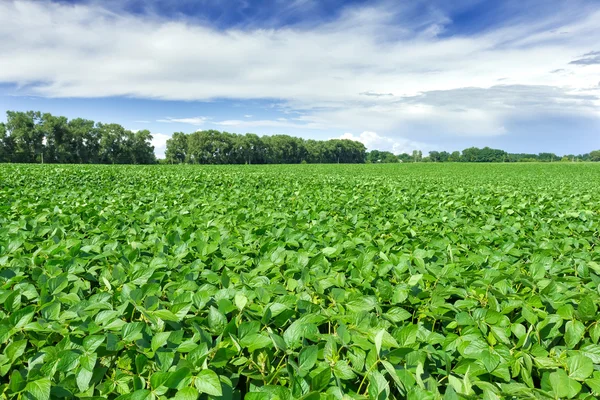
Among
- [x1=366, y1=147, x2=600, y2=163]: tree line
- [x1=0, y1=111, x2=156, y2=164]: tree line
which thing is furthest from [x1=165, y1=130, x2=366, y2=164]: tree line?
[x1=366, y1=147, x2=600, y2=163]: tree line

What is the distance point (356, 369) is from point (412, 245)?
2086 millimetres

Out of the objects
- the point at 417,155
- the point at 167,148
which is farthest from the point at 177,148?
the point at 417,155

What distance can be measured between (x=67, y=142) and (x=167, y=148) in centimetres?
2715

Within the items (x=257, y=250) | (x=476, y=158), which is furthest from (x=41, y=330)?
(x=476, y=158)

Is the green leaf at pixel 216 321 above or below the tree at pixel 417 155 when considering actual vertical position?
below

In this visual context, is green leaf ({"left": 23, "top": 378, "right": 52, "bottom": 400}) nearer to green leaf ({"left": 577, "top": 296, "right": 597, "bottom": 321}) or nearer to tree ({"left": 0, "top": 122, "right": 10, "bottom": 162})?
green leaf ({"left": 577, "top": 296, "right": 597, "bottom": 321})

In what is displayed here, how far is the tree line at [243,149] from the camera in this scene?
104 metres

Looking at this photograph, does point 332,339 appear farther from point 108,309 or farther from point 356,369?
point 108,309

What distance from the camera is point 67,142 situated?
8150cm

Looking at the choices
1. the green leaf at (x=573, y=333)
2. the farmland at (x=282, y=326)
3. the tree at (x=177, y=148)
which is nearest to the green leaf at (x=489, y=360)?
the farmland at (x=282, y=326)

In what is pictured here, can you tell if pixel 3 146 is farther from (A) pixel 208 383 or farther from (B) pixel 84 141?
(A) pixel 208 383

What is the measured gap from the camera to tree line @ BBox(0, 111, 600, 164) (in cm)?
7656

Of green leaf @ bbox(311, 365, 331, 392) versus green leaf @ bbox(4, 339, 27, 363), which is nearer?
green leaf @ bbox(311, 365, 331, 392)

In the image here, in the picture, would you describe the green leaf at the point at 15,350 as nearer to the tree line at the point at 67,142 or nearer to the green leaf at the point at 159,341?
the green leaf at the point at 159,341
